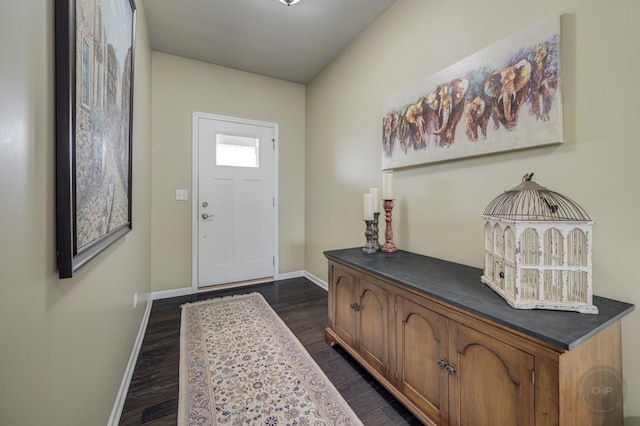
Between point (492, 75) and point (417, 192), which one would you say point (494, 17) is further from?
point (417, 192)

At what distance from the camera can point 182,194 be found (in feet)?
10.2

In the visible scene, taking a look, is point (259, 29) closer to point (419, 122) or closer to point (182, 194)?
point (419, 122)

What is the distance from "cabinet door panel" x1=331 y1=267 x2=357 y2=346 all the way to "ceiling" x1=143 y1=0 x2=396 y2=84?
2190 millimetres

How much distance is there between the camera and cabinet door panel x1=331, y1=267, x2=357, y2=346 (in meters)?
1.78

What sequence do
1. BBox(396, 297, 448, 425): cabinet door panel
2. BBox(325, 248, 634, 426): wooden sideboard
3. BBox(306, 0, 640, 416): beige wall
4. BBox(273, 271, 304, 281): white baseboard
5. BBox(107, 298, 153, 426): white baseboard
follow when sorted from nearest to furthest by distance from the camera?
BBox(325, 248, 634, 426): wooden sideboard < BBox(306, 0, 640, 416): beige wall < BBox(396, 297, 448, 425): cabinet door panel < BBox(107, 298, 153, 426): white baseboard < BBox(273, 271, 304, 281): white baseboard

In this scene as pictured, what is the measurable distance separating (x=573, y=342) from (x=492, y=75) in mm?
1365

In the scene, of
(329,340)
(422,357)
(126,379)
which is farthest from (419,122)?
(126,379)

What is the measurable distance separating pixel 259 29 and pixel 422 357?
294 centimetres

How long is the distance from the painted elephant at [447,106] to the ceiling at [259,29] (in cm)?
105

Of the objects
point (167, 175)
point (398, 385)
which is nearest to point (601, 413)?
point (398, 385)

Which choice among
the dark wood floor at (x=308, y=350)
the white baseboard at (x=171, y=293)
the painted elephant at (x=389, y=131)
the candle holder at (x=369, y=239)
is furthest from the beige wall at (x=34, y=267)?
the white baseboard at (x=171, y=293)

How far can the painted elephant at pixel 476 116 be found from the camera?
5.03ft

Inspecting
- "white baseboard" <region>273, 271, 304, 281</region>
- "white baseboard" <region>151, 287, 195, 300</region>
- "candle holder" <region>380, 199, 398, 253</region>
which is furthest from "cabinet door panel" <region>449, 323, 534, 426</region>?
"white baseboard" <region>151, 287, 195, 300</region>

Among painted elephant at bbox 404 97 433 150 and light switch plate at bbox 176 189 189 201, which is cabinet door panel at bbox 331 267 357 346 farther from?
light switch plate at bbox 176 189 189 201
